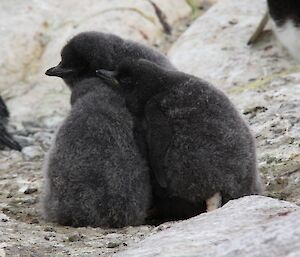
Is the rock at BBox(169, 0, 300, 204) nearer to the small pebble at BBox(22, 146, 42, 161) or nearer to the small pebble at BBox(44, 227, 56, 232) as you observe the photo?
the small pebble at BBox(44, 227, 56, 232)

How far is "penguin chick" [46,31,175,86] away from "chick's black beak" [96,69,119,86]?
0.12m

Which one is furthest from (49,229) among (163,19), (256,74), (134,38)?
(163,19)

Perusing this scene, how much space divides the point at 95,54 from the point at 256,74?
7.53ft

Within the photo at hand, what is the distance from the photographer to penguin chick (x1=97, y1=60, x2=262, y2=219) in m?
3.52

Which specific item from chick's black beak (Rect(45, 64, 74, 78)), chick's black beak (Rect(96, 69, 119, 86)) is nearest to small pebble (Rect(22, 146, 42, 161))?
chick's black beak (Rect(45, 64, 74, 78))

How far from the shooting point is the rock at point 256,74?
4.36m

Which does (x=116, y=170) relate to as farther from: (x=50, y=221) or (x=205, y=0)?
(x=205, y=0)

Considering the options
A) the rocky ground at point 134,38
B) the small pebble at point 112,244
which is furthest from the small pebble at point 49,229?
the small pebble at point 112,244

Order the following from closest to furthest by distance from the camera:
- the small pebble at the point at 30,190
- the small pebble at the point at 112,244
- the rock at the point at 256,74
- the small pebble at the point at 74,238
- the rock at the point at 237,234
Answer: the rock at the point at 237,234
the small pebble at the point at 112,244
the small pebble at the point at 74,238
the rock at the point at 256,74
the small pebble at the point at 30,190

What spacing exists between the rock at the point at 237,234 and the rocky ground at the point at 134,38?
1.05 ft

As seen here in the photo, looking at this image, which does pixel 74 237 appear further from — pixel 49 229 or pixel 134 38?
pixel 134 38

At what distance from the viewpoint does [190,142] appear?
3539 millimetres

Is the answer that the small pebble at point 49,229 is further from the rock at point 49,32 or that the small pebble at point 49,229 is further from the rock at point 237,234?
the rock at point 49,32

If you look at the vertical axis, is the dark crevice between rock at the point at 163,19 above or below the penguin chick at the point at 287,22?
below
